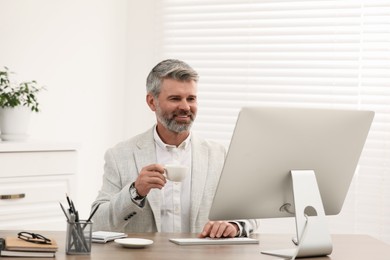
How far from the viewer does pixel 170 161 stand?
3.35 metres

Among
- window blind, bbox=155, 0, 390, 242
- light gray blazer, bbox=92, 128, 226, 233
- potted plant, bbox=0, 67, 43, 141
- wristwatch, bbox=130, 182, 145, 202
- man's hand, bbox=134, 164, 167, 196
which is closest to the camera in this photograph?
man's hand, bbox=134, 164, 167, 196

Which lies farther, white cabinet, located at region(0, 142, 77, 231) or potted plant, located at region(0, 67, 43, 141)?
potted plant, located at region(0, 67, 43, 141)

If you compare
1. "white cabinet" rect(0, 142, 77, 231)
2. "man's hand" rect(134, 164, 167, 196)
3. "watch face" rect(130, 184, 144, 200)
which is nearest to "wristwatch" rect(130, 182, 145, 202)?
"watch face" rect(130, 184, 144, 200)

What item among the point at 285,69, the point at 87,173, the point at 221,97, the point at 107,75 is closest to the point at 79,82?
the point at 107,75

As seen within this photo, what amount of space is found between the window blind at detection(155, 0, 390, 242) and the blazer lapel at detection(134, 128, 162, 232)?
5.23ft

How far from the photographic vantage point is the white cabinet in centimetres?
A: 381

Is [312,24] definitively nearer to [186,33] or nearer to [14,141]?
[186,33]

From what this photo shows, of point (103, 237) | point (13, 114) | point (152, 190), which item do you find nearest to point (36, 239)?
point (103, 237)

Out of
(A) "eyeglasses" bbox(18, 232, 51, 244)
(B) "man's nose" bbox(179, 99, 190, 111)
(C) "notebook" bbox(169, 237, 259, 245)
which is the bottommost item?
(C) "notebook" bbox(169, 237, 259, 245)

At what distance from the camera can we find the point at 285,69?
475 centimetres

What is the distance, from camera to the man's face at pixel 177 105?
329cm

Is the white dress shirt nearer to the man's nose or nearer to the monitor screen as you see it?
the man's nose

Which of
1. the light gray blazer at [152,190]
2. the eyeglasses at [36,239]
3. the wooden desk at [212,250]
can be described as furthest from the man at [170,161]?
the eyeglasses at [36,239]

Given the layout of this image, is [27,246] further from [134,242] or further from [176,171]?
[176,171]
